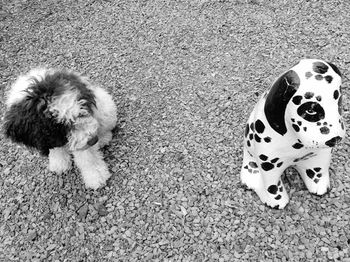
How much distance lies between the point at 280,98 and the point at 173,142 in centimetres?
140

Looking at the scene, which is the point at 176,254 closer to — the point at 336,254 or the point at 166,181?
the point at 166,181

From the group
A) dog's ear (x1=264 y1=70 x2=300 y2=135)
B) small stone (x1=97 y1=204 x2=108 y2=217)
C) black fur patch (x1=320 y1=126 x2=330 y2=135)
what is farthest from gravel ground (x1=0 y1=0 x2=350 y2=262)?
black fur patch (x1=320 y1=126 x2=330 y2=135)

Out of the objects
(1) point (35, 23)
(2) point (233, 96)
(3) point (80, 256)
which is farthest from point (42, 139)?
(1) point (35, 23)

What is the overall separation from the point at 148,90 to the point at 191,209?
1329 millimetres

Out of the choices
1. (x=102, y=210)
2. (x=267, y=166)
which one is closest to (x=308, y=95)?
(x=267, y=166)

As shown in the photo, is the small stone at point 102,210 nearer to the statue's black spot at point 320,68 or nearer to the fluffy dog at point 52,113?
the fluffy dog at point 52,113

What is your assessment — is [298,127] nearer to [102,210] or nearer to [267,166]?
[267,166]

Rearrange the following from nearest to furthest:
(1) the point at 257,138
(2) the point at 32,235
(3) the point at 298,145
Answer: (3) the point at 298,145 → (1) the point at 257,138 → (2) the point at 32,235

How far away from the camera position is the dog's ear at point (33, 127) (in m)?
2.43

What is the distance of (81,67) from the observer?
4.07m

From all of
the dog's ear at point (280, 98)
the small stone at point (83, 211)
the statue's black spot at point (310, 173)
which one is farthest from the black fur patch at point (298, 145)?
the small stone at point (83, 211)

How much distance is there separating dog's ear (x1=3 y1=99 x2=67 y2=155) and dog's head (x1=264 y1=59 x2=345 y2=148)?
1376mm

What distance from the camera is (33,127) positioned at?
8.04 ft

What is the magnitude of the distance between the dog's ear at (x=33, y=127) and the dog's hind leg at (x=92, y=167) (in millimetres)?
333
